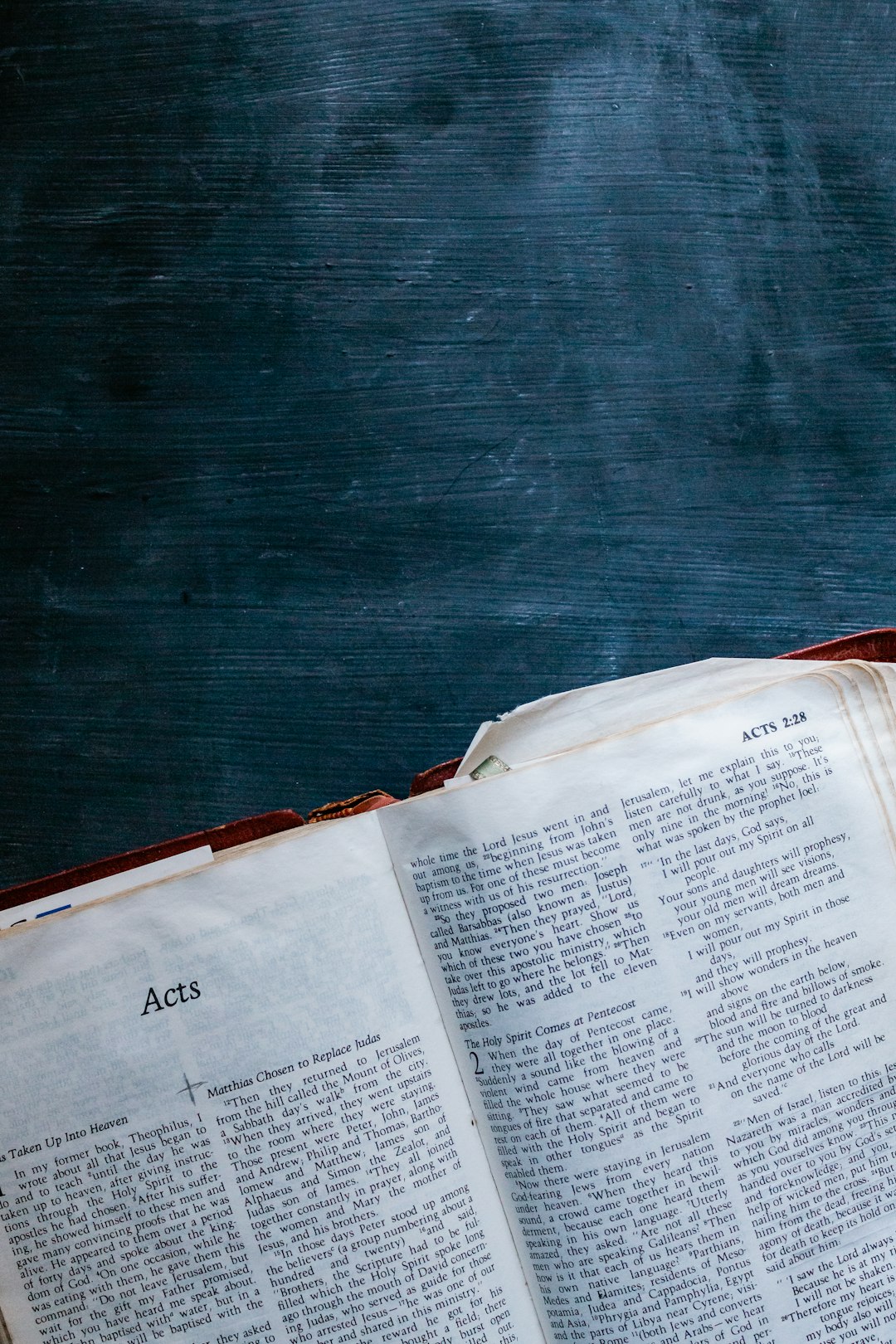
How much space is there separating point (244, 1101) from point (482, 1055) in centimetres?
13

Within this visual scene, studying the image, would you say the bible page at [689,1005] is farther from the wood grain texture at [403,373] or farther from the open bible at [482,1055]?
the wood grain texture at [403,373]

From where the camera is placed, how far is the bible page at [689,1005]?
50 cm

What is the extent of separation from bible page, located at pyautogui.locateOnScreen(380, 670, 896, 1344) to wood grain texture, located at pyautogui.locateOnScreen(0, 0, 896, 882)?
0.35 ft

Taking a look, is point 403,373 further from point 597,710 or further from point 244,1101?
point 244,1101

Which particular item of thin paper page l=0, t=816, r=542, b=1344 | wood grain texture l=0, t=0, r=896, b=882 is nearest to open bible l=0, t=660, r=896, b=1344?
thin paper page l=0, t=816, r=542, b=1344

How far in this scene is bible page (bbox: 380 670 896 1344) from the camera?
1.65ft

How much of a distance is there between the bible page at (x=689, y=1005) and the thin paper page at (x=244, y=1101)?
1.2 inches

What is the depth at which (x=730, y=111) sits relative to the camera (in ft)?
1.92

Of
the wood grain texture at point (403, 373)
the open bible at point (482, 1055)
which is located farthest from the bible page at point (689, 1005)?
the wood grain texture at point (403, 373)

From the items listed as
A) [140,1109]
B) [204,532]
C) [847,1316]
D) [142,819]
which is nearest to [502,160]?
[204,532]

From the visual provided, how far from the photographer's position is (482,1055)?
1.67ft

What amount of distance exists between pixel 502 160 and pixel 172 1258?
68 cm

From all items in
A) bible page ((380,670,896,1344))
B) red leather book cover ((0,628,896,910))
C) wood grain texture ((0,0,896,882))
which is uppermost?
wood grain texture ((0,0,896,882))

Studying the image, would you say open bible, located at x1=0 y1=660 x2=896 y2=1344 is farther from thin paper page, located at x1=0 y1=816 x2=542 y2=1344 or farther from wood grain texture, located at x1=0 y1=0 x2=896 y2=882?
wood grain texture, located at x1=0 y1=0 x2=896 y2=882
